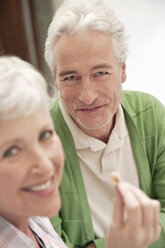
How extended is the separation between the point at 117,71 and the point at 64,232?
0.64 metres

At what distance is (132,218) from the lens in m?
0.70

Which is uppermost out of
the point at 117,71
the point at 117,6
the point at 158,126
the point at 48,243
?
the point at 117,6

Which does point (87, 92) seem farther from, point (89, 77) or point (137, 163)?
point (137, 163)

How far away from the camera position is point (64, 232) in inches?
47.8

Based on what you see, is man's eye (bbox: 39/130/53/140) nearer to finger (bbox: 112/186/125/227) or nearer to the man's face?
finger (bbox: 112/186/125/227)

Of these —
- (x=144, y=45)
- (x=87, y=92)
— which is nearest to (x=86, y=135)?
(x=87, y=92)

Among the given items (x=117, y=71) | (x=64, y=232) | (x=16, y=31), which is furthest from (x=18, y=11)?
(x=64, y=232)

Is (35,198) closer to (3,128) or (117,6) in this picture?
(3,128)

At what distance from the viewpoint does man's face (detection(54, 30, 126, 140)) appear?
1082 millimetres

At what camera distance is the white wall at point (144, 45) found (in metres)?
2.05

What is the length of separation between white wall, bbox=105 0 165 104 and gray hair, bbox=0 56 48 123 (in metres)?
1.43

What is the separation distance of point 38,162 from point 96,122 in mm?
527

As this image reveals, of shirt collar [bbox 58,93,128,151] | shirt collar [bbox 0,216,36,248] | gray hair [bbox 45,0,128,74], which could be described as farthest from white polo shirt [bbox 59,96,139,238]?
shirt collar [bbox 0,216,36,248]

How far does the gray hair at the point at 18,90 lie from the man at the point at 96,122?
375 millimetres
